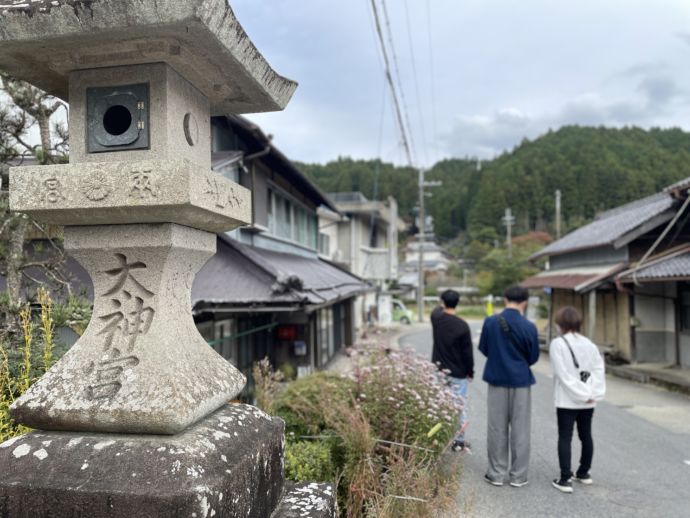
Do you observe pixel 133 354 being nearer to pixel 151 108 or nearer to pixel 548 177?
pixel 151 108

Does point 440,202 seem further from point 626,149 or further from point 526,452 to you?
point 526,452

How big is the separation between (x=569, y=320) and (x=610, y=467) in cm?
228

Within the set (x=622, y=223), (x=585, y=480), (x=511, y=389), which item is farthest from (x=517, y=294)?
(x=622, y=223)

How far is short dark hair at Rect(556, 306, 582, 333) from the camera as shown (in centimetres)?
484

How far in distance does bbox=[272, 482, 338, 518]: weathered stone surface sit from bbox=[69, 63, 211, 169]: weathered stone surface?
A: 200 centimetres

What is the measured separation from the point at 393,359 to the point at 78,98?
3.76 meters

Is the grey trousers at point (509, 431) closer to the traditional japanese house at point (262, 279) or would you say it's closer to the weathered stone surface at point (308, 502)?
the weathered stone surface at point (308, 502)

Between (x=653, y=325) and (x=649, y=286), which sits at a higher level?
(x=649, y=286)

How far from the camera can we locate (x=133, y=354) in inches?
93.0

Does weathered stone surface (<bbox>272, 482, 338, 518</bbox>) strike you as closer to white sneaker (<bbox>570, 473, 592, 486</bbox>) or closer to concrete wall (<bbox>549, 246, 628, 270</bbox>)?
white sneaker (<bbox>570, 473, 592, 486</bbox>)

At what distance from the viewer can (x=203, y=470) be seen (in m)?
2.07

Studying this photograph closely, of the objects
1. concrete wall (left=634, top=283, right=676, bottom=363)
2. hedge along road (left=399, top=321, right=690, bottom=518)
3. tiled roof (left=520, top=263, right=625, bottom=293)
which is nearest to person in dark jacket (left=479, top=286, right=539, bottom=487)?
hedge along road (left=399, top=321, right=690, bottom=518)

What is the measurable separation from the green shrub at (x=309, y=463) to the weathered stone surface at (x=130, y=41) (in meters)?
2.65

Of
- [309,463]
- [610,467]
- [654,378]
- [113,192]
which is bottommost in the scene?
[654,378]
